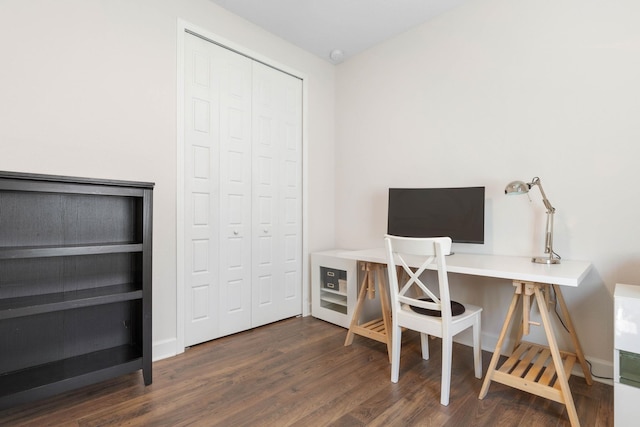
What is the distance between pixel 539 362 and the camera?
1.98 meters

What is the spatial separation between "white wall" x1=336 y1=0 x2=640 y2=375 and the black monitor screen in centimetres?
22

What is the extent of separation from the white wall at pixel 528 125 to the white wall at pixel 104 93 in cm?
173

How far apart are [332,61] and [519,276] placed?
290cm

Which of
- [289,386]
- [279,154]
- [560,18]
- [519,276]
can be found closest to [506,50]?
[560,18]

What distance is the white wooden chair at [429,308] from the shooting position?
5.96ft

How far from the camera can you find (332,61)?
3.60m

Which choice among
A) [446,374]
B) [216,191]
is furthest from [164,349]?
→ [446,374]

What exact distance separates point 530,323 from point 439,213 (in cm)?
100

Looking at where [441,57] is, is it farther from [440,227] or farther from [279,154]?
[279,154]

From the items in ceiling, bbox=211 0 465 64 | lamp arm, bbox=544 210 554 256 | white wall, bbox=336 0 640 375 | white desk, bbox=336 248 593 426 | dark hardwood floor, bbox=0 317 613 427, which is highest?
ceiling, bbox=211 0 465 64

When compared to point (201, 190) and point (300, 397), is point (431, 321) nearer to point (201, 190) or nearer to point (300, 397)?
point (300, 397)

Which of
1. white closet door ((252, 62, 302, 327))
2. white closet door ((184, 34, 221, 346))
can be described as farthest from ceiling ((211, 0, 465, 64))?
white closet door ((184, 34, 221, 346))

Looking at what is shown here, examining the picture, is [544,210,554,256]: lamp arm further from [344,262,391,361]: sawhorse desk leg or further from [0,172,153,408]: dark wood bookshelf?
[0,172,153,408]: dark wood bookshelf

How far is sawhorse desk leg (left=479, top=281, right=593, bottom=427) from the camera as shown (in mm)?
1688
